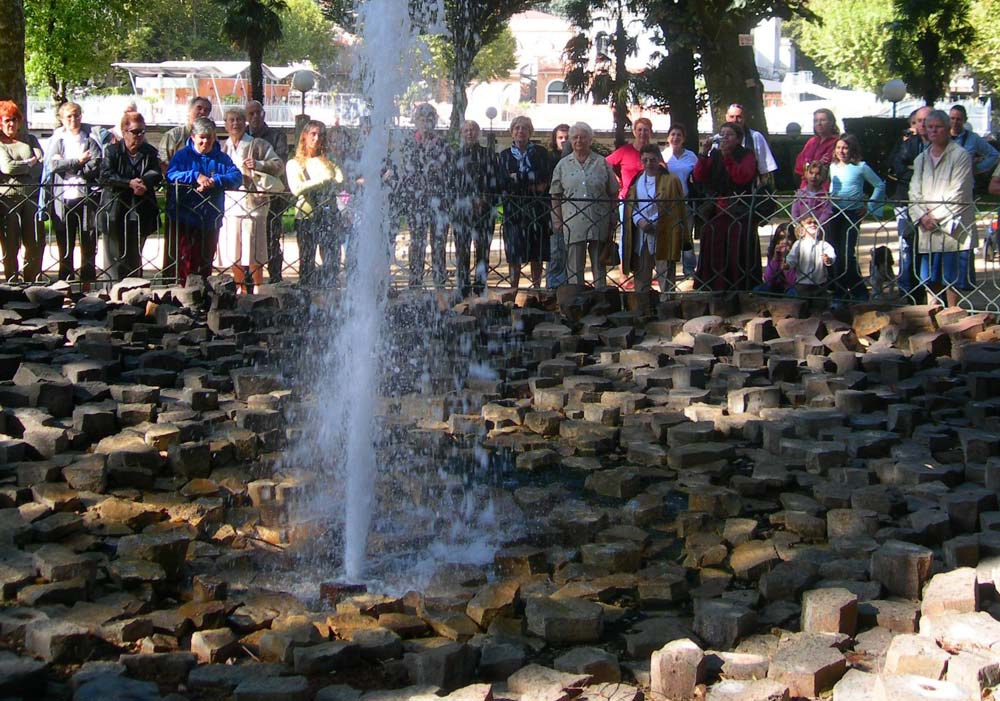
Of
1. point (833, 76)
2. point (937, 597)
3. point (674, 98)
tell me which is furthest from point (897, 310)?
point (833, 76)

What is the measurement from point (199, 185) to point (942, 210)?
584 cm

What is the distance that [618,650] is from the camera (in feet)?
15.2

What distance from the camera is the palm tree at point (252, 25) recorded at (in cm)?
2347

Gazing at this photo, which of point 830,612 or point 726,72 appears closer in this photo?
point 830,612

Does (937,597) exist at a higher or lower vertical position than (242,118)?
lower

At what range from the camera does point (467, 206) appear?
10.7m

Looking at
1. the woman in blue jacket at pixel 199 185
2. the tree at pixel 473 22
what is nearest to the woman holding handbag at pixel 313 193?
the woman in blue jacket at pixel 199 185

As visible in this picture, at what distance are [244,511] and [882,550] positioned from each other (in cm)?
293

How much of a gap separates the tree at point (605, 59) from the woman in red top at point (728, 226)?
12.1 metres

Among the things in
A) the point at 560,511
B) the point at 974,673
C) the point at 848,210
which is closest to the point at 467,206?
the point at 848,210

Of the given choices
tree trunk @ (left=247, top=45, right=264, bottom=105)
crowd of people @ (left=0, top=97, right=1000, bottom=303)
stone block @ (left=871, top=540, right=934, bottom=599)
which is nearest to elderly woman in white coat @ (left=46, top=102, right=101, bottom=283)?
crowd of people @ (left=0, top=97, right=1000, bottom=303)

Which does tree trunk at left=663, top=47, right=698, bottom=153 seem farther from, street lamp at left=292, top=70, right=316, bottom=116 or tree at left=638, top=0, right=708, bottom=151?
street lamp at left=292, top=70, right=316, bottom=116

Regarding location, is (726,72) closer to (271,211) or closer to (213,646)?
(271,211)

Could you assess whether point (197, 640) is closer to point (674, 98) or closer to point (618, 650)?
point (618, 650)
